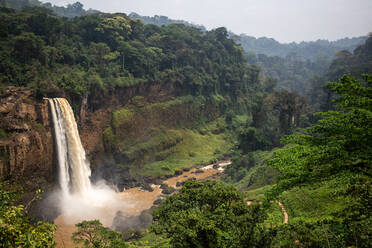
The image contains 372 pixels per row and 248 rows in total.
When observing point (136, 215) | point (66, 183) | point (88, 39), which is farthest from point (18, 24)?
point (136, 215)

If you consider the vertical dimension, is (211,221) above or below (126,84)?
below

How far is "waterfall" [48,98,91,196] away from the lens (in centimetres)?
2397

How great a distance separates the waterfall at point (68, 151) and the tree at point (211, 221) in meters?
15.8

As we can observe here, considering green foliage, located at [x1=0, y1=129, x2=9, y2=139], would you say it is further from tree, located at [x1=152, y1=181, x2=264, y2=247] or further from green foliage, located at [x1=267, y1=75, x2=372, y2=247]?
green foliage, located at [x1=267, y1=75, x2=372, y2=247]

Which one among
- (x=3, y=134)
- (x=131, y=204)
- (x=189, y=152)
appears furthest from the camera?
(x=189, y=152)

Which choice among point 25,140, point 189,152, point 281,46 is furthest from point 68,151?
point 281,46

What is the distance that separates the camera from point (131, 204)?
25438 millimetres

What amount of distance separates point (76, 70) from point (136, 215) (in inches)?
711

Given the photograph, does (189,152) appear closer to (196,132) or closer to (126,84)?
(196,132)

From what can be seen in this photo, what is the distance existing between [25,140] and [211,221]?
1792 centimetres

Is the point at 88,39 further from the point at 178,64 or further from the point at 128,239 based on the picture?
the point at 128,239

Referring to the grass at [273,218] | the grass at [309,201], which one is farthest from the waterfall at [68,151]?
the grass at [309,201]

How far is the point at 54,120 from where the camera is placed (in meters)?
23.8

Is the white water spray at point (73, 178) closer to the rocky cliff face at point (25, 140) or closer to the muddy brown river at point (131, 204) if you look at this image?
the muddy brown river at point (131, 204)
